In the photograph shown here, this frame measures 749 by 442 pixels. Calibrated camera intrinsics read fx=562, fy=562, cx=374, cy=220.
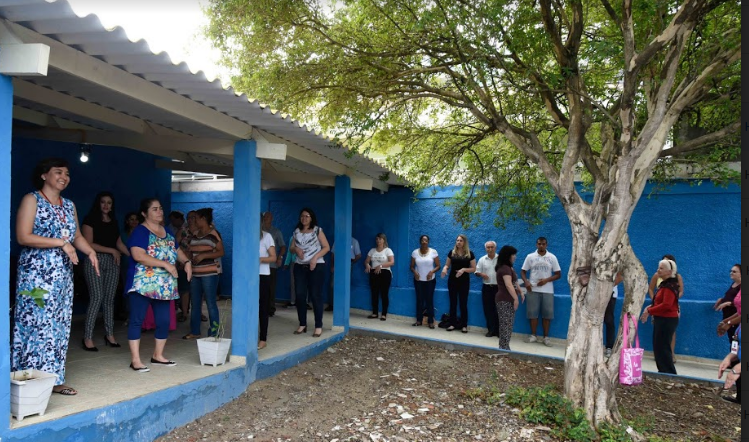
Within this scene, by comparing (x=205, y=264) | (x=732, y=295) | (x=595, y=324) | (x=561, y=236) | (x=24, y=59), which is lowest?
(x=595, y=324)

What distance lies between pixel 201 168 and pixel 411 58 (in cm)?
363

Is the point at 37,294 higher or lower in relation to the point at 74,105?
lower

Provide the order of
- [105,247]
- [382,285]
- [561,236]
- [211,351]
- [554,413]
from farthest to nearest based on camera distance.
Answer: [382,285]
[561,236]
[105,247]
[554,413]
[211,351]

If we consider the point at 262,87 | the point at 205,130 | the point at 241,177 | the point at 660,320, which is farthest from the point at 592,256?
the point at 262,87

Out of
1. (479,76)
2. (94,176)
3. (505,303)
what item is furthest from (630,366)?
(94,176)

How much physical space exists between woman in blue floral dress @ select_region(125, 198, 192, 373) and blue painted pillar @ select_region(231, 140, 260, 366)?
72 cm

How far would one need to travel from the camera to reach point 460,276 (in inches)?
380

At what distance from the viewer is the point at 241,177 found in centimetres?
584

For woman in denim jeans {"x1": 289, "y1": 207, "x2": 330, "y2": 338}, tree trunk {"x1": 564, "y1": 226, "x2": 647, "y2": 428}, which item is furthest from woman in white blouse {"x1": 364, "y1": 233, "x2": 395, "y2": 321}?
tree trunk {"x1": 564, "y1": 226, "x2": 647, "y2": 428}

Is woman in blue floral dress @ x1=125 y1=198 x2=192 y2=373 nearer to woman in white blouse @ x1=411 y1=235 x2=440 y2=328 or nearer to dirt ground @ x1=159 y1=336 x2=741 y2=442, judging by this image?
dirt ground @ x1=159 y1=336 x2=741 y2=442

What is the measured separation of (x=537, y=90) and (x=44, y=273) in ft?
17.1

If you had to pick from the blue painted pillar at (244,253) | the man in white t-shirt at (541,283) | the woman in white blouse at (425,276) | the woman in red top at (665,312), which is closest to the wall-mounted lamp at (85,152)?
the blue painted pillar at (244,253)

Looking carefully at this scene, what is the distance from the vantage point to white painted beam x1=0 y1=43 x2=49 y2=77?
3.21 m

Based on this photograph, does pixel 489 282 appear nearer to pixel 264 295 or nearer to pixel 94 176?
pixel 264 295
